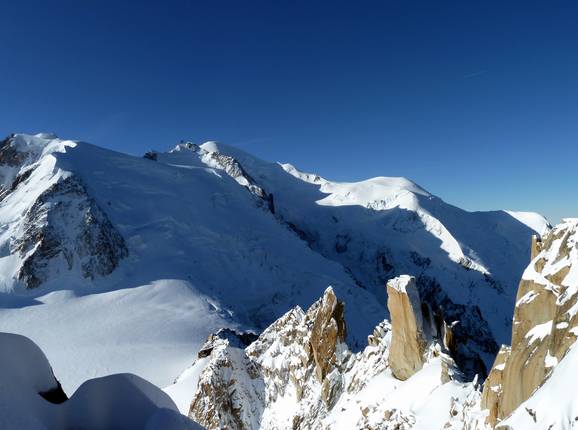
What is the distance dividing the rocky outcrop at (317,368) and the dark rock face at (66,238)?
50.5 metres

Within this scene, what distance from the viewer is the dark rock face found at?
7325 centimetres

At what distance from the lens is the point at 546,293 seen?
10.3 m

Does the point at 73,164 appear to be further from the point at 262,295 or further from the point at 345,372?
the point at 345,372

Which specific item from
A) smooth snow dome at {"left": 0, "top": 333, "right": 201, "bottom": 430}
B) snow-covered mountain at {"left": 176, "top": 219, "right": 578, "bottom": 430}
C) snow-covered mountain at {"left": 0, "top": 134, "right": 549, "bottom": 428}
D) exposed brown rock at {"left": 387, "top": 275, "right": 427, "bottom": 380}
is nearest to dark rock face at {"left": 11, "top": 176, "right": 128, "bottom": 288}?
snow-covered mountain at {"left": 0, "top": 134, "right": 549, "bottom": 428}

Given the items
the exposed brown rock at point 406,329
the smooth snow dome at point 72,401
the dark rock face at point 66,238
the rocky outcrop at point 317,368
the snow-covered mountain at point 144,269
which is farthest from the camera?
the dark rock face at point 66,238

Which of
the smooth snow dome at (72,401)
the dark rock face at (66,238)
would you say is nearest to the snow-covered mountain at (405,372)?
the smooth snow dome at (72,401)

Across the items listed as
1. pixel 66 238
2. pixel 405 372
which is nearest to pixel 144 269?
pixel 66 238

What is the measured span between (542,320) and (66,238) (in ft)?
277

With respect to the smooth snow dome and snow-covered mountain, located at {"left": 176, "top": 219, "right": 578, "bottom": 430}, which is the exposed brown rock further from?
the smooth snow dome

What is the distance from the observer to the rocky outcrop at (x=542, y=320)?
9.61 m

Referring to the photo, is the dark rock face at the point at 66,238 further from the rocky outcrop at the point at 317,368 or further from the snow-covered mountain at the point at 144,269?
the rocky outcrop at the point at 317,368

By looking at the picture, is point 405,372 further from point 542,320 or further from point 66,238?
point 66,238

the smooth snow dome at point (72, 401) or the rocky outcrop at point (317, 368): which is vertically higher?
the smooth snow dome at point (72, 401)

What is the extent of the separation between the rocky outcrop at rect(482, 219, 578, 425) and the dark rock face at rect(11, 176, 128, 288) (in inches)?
3009
